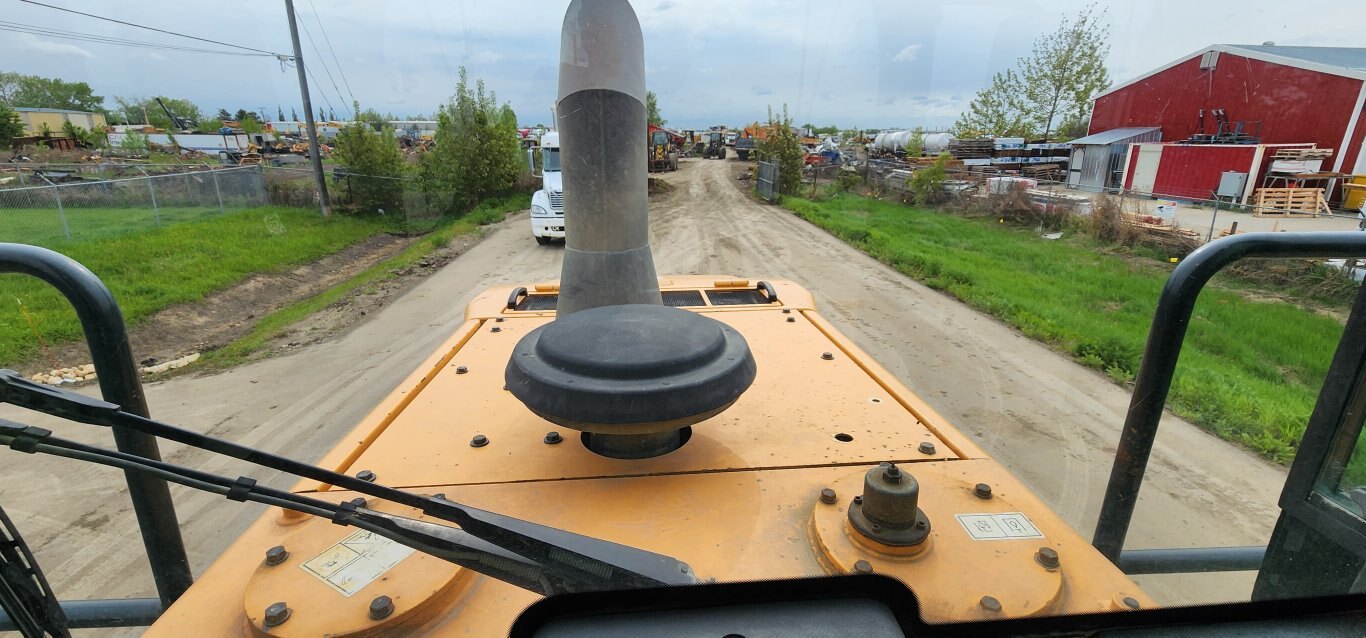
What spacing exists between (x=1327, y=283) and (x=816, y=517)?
189 cm

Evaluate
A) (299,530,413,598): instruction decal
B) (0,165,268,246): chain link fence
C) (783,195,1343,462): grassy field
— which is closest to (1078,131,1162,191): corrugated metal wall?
(783,195,1343,462): grassy field

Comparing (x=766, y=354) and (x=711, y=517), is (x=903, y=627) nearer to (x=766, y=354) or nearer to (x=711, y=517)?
(x=711, y=517)

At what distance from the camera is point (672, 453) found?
191 centimetres

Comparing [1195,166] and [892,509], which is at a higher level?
[1195,166]

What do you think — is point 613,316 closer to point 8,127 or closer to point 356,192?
point 356,192

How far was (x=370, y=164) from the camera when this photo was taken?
16.3 m

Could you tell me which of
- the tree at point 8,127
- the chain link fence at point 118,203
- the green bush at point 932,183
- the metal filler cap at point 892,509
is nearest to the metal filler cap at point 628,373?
the metal filler cap at point 892,509

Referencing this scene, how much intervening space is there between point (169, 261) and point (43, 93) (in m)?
12.7

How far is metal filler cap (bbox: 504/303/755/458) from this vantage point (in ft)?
4.90

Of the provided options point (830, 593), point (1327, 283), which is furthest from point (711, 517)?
point (1327, 283)

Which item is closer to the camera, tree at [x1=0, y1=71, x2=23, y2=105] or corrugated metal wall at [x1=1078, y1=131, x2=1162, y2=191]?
corrugated metal wall at [x1=1078, y1=131, x2=1162, y2=191]

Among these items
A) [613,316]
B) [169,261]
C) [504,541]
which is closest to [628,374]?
[613,316]

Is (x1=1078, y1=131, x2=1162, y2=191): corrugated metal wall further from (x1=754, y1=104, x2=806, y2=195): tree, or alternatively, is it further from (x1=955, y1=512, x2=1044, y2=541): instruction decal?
(x1=754, y1=104, x2=806, y2=195): tree

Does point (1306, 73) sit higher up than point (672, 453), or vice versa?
point (1306, 73)
